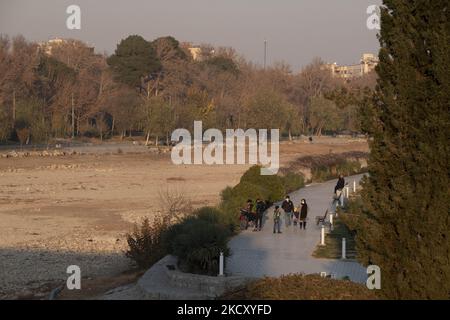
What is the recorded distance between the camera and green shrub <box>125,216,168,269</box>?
16969 mm

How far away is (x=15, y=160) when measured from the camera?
57.7 metres

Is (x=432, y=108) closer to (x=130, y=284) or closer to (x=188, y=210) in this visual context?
(x=130, y=284)

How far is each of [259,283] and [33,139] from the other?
6703cm

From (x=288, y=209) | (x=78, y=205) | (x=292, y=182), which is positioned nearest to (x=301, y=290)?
(x=288, y=209)

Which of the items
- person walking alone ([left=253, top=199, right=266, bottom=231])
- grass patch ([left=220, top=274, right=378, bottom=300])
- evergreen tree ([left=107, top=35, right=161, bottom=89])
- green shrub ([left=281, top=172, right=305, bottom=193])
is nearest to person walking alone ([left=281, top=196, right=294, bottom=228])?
person walking alone ([left=253, top=199, right=266, bottom=231])

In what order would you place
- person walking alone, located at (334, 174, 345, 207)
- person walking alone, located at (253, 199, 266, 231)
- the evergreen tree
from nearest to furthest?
person walking alone, located at (253, 199, 266, 231), person walking alone, located at (334, 174, 345, 207), the evergreen tree

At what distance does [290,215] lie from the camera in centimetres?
2284

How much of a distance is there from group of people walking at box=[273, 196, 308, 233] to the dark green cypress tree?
11836 millimetres

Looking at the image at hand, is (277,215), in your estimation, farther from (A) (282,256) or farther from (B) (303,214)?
(A) (282,256)

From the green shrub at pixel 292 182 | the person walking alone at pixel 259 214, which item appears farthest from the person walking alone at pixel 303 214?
the green shrub at pixel 292 182

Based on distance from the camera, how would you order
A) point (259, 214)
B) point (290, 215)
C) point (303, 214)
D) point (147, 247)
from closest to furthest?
point (147, 247) → point (259, 214) → point (303, 214) → point (290, 215)

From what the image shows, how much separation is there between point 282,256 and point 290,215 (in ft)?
19.0

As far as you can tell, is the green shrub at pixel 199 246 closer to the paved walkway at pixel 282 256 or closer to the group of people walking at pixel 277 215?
the paved walkway at pixel 282 256

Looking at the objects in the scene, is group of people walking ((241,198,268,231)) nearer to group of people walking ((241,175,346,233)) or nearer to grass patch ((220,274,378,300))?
group of people walking ((241,175,346,233))
